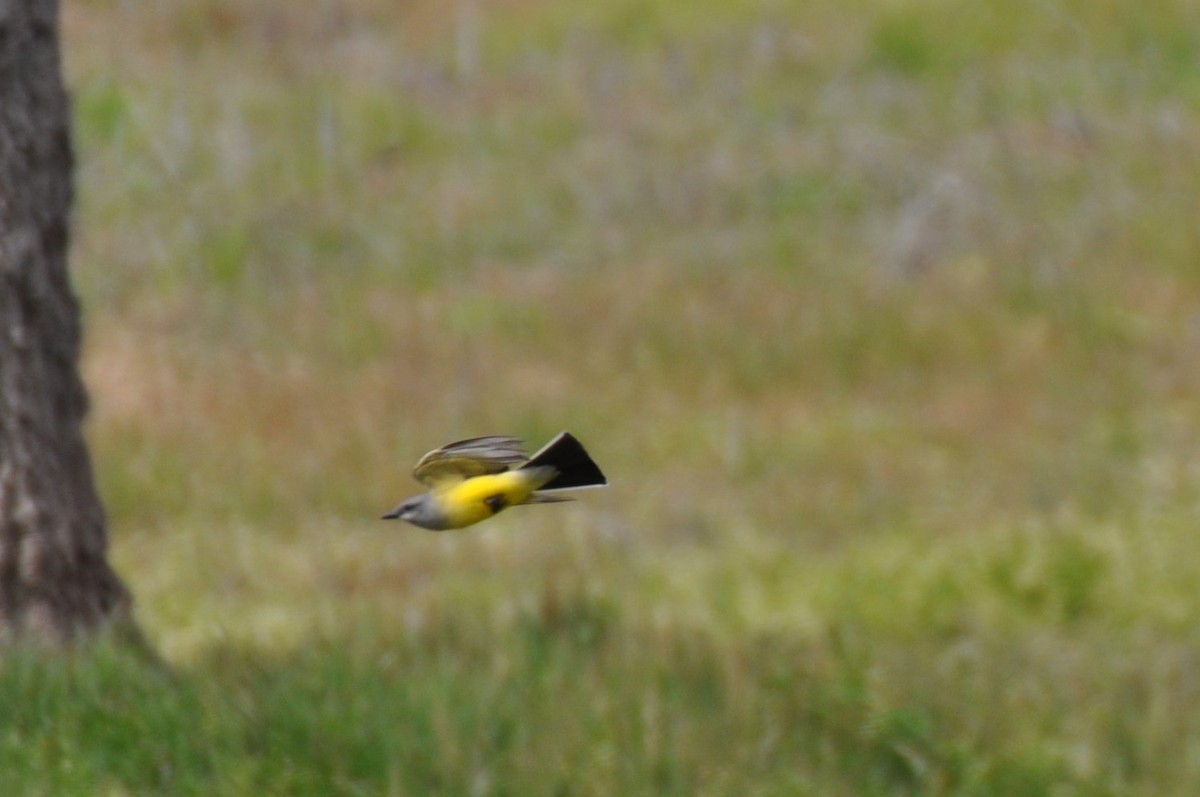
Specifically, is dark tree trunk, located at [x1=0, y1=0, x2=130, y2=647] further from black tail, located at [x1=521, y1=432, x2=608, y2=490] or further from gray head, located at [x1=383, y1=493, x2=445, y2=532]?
black tail, located at [x1=521, y1=432, x2=608, y2=490]

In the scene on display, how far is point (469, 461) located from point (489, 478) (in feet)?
0.11

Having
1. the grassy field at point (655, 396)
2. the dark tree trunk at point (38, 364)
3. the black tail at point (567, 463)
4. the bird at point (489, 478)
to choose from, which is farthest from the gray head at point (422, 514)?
the dark tree trunk at point (38, 364)

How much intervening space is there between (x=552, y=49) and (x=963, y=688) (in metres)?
14.5

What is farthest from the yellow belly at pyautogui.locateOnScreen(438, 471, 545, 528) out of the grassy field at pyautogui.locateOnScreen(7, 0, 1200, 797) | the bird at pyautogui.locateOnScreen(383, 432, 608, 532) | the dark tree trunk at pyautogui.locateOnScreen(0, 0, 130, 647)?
the dark tree trunk at pyautogui.locateOnScreen(0, 0, 130, 647)

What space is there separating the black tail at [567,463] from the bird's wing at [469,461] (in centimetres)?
8

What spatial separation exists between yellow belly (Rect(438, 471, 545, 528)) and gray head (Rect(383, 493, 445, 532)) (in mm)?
11

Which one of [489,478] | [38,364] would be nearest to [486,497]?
[489,478]

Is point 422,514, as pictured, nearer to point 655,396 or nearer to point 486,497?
point 486,497

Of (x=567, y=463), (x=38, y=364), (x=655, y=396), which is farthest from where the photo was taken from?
(x=655, y=396)

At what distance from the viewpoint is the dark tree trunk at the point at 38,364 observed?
491 centimetres

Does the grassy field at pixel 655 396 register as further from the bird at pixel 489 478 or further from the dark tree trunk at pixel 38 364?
the bird at pixel 489 478

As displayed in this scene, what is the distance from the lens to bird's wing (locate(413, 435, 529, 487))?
215 centimetres

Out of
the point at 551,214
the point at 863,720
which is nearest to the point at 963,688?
the point at 863,720

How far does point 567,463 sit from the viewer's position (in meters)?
2.06
